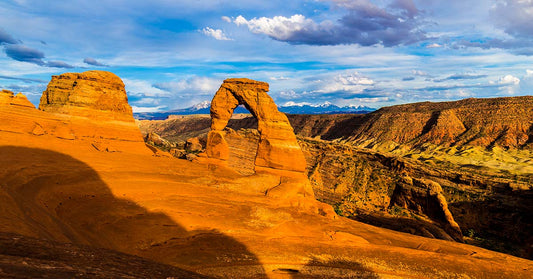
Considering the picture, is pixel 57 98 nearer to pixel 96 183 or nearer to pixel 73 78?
pixel 73 78

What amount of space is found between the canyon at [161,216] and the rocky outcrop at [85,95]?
102mm

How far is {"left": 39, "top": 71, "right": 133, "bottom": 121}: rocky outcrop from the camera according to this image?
26250 millimetres

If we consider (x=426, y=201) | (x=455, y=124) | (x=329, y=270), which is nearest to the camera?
(x=329, y=270)

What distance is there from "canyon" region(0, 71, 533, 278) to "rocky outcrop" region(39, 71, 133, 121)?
10 centimetres

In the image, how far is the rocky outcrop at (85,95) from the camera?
26.2 m

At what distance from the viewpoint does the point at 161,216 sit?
1319 cm

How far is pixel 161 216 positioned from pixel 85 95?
19499 mm

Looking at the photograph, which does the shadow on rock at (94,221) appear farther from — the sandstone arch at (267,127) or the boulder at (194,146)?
the boulder at (194,146)

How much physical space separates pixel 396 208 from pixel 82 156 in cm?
3202

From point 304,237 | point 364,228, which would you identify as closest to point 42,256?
point 304,237

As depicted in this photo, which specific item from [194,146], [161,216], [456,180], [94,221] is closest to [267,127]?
[161,216]

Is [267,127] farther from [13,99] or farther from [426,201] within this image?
[13,99]

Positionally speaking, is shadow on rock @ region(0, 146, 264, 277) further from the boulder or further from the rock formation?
the boulder

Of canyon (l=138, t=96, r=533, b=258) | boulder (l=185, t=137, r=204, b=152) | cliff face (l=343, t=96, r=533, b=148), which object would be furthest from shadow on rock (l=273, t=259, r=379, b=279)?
cliff face (l=343, t=96, r=533, b=148)
